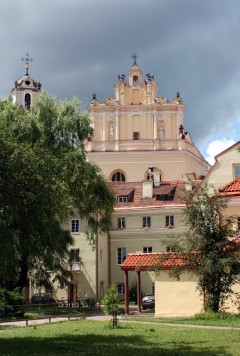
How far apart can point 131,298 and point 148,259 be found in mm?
16612

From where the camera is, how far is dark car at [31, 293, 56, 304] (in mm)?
44706

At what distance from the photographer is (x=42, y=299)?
148 feet

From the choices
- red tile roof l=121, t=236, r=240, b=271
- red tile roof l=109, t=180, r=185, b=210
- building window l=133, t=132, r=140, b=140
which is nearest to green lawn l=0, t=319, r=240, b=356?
red tile roof l=121, t=236, r=240, b=271

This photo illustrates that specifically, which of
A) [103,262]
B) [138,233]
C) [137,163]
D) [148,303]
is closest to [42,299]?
[103,262]

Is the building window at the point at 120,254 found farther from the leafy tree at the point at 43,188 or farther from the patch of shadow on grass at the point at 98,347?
the patch of shadow on grass at the point at 98,347

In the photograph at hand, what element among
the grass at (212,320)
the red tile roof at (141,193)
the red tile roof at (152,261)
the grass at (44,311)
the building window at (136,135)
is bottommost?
the grass at (44,311)

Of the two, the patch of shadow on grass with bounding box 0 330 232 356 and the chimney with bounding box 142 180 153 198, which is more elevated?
the chimney with bounding box 142 180 153 198

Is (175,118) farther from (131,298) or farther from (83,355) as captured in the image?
(83,355)

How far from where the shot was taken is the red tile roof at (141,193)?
173 ft

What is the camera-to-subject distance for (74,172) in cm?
3675

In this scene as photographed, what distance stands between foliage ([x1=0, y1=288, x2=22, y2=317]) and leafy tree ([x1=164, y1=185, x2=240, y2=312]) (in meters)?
9.45

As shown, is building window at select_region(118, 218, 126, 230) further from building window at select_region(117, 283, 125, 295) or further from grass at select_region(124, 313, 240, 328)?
grass at select_region(124, 313, 240, 328)

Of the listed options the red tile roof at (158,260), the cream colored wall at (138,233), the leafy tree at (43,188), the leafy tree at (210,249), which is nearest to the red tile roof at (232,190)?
the red tile roof at (158,260)

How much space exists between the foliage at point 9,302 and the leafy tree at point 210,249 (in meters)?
9.45
